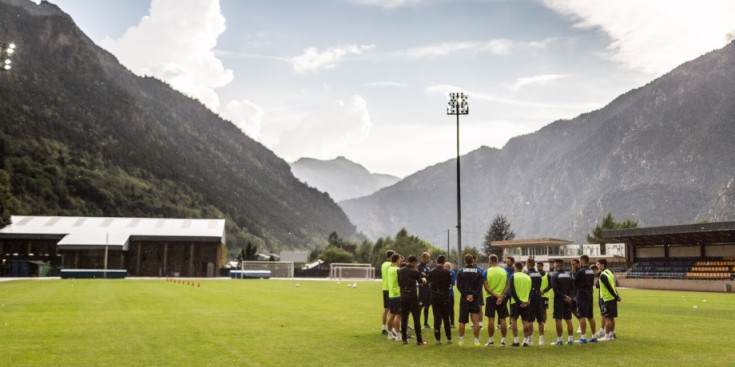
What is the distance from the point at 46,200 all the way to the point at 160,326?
14341cm

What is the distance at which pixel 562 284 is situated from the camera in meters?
17.9

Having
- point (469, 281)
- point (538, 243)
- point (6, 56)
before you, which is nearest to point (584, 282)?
point (469, 281)

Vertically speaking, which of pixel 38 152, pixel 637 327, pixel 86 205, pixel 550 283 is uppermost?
pixel 38 152

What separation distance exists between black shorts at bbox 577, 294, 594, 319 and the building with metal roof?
7070cm

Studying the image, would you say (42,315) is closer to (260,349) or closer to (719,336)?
(260,349)

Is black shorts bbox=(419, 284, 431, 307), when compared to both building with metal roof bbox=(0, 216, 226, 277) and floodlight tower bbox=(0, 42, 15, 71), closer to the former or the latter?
→ floodlight tower bbox=(0, 42, 15, 71)

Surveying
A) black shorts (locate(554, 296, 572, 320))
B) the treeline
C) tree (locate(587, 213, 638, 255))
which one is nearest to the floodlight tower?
black shorts (locate(554, 296, 572, 320))

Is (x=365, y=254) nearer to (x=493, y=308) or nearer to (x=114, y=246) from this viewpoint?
(x=114, y=246)

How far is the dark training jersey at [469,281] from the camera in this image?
17.2 metres

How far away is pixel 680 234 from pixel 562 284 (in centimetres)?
4994

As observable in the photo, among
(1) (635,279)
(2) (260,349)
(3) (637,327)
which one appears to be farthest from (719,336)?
(1) (635,279)

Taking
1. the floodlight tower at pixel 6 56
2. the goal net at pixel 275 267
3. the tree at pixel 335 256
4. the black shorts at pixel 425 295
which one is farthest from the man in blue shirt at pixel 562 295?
the tree at pixel 335 256

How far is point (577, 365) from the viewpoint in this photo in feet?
45.5

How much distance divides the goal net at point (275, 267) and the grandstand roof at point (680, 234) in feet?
142
